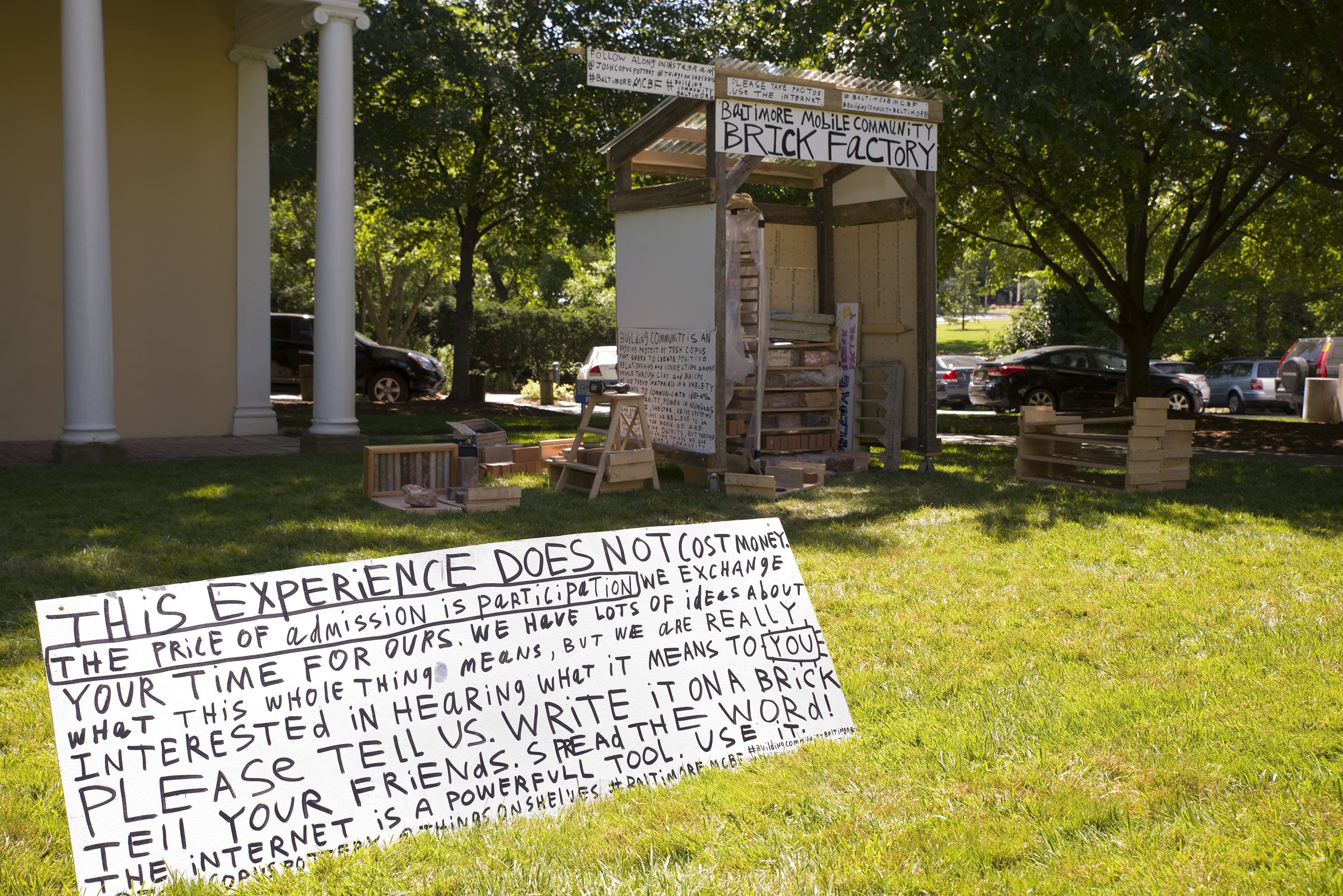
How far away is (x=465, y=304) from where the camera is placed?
21.0 meters

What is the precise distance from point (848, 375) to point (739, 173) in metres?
2.83

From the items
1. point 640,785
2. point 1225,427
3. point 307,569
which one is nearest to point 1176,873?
point 640,785

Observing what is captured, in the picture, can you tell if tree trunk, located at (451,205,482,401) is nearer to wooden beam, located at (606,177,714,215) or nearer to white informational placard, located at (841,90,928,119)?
wooden beam, located at (606,177,714,215)

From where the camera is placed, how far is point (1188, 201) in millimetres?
19125

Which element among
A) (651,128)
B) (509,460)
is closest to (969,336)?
(651,128)

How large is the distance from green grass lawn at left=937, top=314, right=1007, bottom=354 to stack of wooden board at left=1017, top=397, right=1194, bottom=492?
101 ft

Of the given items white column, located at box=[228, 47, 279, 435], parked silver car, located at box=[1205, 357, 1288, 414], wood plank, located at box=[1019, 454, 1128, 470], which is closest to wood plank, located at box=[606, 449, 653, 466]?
wood plank, located at box=[1019, 454, 1128, 470]

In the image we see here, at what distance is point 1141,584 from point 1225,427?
45.2 feet

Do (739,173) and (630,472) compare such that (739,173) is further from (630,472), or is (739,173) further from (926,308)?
(630,472)

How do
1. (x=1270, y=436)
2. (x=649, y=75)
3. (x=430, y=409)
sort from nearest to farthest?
(x=649, y=75) < (x=1270, y=436) < (x=430, y=409)

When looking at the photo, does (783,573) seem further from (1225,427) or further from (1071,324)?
(1071,324)

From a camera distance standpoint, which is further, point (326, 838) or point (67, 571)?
point (67, 571)

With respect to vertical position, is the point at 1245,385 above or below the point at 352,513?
above

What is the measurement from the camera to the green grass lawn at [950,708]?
111 inches
